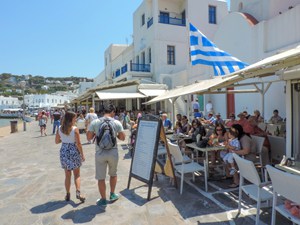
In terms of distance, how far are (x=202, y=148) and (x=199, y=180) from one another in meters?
0.69

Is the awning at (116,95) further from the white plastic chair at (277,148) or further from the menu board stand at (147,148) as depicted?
the white plastic chair at (277,148)

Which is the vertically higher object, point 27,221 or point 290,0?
point 290,0

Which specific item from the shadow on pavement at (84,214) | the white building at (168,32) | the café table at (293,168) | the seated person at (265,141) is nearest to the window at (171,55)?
the white building at (168,32)

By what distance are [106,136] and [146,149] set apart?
94 cm

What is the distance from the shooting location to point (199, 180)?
5.32 metres

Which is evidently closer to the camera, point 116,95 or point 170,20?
point 116,95

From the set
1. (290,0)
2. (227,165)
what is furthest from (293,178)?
(290,0)

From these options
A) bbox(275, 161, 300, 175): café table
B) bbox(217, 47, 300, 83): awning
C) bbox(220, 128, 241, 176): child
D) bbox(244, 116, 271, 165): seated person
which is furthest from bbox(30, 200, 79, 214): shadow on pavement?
bbox(244, 116, 271, 165): seated person

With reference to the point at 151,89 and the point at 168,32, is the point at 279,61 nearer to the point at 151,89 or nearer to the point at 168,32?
the point at 151,89

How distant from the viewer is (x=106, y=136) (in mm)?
3990

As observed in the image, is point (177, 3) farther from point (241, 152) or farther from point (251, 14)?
point (241, 152)

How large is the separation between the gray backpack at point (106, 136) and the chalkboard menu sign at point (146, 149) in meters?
0.75

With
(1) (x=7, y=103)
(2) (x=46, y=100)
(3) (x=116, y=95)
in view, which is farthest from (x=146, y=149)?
(1) (x=7, y=103)

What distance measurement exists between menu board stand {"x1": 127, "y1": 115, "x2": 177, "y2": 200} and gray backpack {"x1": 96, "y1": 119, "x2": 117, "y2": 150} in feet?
2.48
